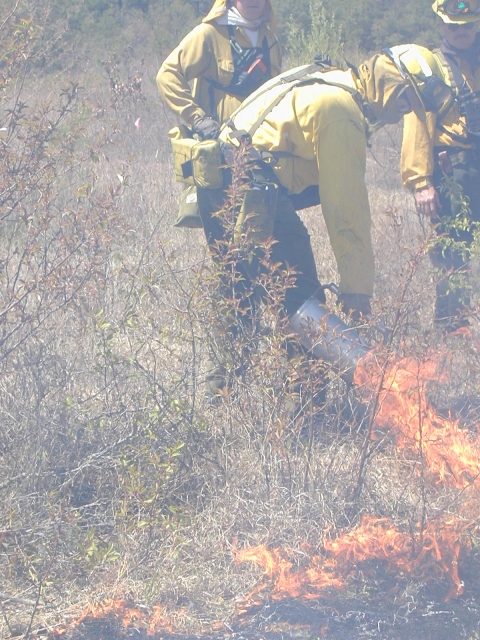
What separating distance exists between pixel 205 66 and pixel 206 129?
0.49m

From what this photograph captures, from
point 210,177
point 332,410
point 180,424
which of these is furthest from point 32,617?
point 210,177

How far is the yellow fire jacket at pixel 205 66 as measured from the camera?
388cm

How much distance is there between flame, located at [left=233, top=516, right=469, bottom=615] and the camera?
252cm

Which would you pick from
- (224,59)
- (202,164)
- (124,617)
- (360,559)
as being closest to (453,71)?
(224,59)

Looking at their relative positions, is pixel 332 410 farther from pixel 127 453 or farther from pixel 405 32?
pixel 405 32

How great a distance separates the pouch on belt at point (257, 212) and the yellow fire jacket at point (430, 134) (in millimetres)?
1159

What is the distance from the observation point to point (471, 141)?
13.0 feet

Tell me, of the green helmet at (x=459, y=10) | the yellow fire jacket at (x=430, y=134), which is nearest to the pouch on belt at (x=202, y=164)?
the yellow fire jacket at (x=430, y=134)

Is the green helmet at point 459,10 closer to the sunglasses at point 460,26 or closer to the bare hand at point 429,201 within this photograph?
the sunglasses at point 460,26

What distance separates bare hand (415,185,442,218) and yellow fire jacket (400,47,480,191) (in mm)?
32

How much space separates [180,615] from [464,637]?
2.79 feet

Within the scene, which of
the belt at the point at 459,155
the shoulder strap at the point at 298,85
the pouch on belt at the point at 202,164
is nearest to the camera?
the shoulder strap at the point at 298,85

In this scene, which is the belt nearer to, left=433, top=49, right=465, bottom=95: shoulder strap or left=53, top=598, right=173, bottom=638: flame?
left=433, top=49, right=465, bottom=95: shoulder strap

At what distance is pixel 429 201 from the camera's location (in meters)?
3.98
